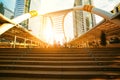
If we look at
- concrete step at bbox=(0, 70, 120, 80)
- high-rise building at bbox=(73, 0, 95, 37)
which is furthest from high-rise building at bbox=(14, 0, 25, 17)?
concrete step at bbox=(0, 70, 120, 80)

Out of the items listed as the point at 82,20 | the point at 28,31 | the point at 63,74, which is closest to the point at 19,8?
the point at 82,20

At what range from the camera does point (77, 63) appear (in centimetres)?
539

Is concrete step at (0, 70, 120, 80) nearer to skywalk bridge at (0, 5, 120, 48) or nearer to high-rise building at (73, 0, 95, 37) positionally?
skywalk bridge at (0, 5, 120, 48)

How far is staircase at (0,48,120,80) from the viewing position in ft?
14.6

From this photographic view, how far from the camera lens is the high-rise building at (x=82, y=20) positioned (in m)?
144

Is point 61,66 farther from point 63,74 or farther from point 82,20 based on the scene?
point 82,20

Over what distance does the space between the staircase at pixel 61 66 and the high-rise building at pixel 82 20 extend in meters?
135

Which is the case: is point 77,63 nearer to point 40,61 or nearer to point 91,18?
point 40,61

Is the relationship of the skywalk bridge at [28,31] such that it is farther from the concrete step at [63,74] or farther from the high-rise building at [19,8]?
the high-rise building at [19,8]

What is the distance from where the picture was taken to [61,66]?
200 inches

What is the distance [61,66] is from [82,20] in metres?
153

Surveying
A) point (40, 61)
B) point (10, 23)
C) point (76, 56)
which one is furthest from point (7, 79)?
point (10, 23)

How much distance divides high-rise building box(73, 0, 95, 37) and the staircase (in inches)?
5332

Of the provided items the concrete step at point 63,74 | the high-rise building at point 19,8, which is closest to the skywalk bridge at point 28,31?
the concrete step at point 63,74
